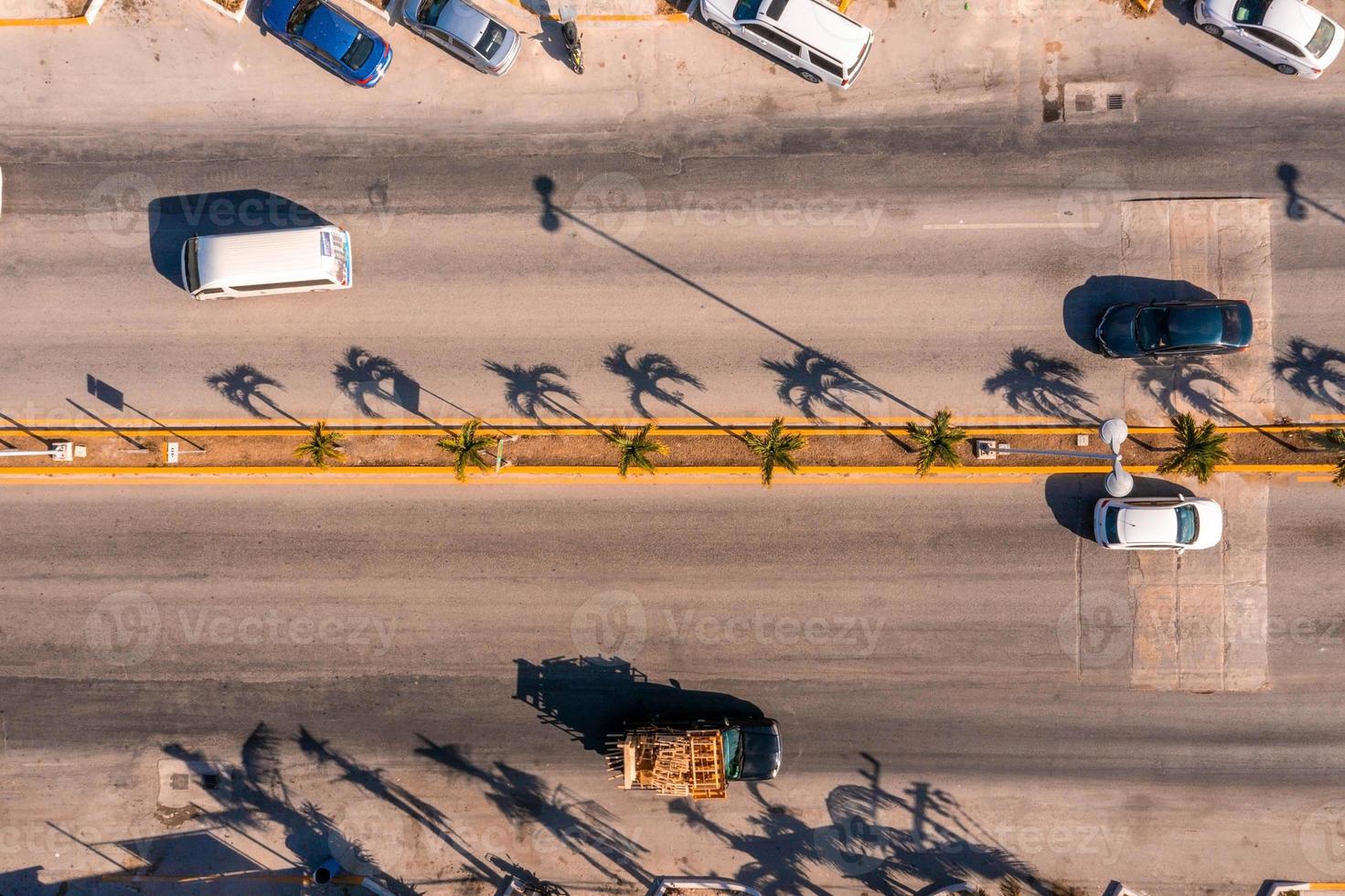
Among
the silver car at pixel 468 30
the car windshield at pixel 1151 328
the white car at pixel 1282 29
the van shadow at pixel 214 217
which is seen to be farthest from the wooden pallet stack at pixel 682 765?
the white car at pixel 1282 29

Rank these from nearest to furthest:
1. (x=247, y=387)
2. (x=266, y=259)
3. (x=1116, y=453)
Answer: (x=1116, y=453), (x=266, y=259), (x=247, y=387)

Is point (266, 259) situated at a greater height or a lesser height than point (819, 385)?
greater

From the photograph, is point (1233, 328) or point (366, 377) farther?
point (366, 377)

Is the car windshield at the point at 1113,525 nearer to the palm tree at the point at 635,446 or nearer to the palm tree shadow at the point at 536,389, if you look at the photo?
the palm tree at the point at 635,446

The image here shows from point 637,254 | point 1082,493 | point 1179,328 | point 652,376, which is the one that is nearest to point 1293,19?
point 1179,328

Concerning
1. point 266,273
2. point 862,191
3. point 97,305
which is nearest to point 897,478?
point 862,191

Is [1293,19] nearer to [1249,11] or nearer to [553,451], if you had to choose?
[1249,11]

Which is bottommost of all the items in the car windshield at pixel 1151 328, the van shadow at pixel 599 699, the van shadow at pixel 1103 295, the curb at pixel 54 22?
the van shadow at pixel 599 699
